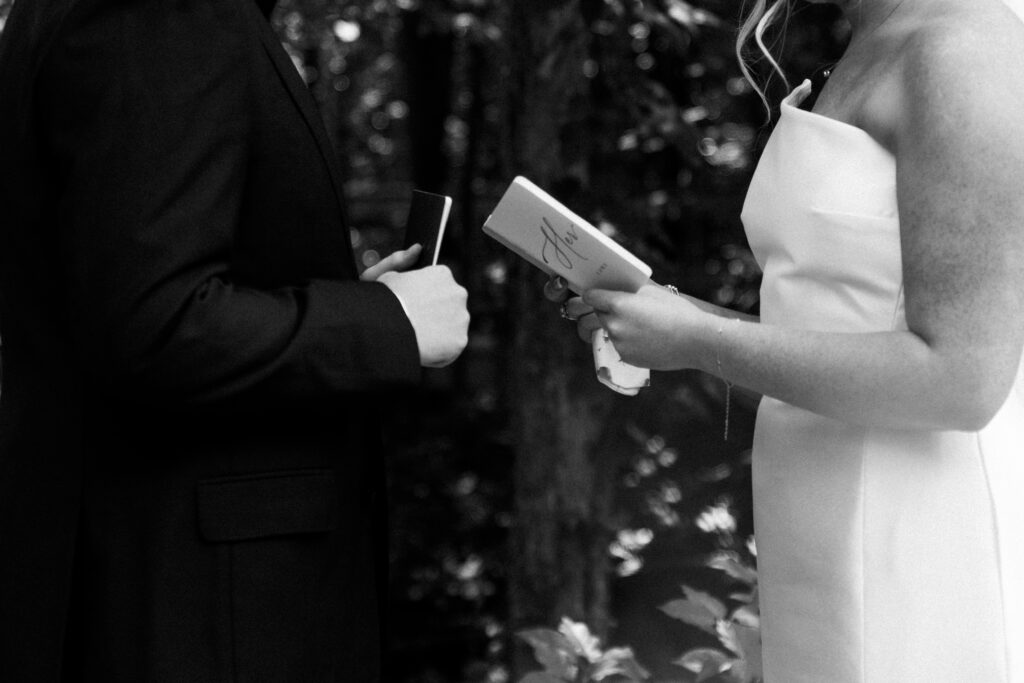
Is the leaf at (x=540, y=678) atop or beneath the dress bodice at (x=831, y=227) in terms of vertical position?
beneath

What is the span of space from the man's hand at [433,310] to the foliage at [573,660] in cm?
111

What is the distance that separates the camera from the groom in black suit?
135 centimetres

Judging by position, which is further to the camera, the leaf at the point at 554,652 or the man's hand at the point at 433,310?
the leaf at the point at 554,652

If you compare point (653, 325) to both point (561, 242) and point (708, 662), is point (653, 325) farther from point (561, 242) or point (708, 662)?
point (708, 662)

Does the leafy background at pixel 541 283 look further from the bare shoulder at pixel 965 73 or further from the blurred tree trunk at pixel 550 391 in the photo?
the bare shoulder at pixel 965 73

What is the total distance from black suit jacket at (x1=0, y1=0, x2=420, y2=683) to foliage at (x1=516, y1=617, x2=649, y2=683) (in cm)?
96

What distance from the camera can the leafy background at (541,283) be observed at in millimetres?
3680

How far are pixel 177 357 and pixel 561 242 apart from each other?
23.0 inches

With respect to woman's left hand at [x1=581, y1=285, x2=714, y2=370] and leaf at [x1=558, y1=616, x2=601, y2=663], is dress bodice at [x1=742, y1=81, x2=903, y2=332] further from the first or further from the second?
leaf at [x1=558, y1=616, x2=601, y2=663]

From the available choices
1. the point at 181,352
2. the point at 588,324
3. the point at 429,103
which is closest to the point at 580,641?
the point at 588,324

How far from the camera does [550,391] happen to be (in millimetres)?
3717

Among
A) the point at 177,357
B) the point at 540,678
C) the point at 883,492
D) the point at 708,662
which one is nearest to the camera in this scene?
the point at 177,357

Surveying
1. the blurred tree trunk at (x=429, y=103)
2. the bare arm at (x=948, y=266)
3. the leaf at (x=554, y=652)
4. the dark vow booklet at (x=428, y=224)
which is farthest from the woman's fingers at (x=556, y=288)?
the blurred tree trunk at (x=429, y=103)

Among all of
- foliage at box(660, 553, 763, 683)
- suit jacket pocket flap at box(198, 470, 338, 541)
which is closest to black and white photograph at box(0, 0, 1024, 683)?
suit jacket pocket flap at box(198, 470, 338, 541)
